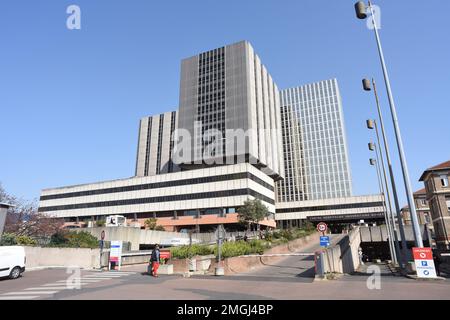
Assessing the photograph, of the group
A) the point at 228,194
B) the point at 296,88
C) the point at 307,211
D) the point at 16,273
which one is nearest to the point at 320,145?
the point at 296,88

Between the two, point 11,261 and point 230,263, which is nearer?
point 11,261

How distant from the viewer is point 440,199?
162 ft

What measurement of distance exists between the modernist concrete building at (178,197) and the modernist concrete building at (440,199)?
3473 centimetres

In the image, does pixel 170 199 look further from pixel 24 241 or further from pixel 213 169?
pixel 24 241

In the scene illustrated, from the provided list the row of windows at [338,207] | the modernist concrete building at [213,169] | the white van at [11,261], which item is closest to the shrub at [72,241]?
the white van at [11,261]

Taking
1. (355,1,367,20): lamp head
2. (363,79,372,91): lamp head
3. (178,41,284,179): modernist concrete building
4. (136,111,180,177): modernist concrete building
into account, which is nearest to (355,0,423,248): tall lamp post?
(355,1,367,20): lamp head

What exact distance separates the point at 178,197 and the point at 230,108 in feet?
94.5

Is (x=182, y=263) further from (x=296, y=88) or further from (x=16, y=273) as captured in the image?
(x=296, y=88)

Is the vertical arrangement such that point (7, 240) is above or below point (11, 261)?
above

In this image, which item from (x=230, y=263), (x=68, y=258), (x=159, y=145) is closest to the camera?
(x=230, y=263)

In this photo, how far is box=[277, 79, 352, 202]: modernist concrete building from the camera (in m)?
118

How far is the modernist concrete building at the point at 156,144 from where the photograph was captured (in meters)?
109

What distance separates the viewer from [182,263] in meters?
19.1

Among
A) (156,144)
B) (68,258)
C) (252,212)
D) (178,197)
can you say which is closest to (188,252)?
(68,258)
